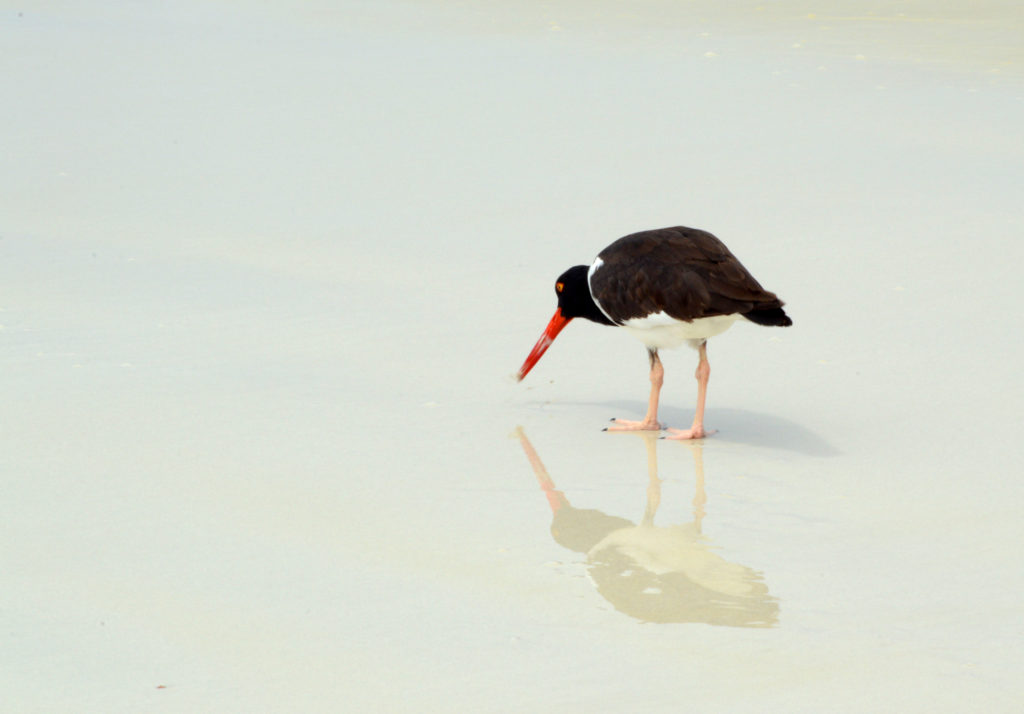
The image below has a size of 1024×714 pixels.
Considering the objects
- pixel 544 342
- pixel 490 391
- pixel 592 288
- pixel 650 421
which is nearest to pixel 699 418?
pixel 650 421

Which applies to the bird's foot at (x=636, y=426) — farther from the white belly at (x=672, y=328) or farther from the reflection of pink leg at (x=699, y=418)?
the white belly at (x=672, y=328)

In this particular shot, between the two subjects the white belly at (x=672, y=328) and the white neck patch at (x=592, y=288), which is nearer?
the white belly at (x=672, y=328)

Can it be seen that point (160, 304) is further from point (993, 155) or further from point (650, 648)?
point (993, 155)

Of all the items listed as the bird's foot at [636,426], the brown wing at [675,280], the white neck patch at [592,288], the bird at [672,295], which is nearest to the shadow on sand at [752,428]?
the bird at [672,295]

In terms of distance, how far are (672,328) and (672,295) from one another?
0.70ft

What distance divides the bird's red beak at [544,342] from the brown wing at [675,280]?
325 millimetres

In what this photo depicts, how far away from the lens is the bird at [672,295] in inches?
278

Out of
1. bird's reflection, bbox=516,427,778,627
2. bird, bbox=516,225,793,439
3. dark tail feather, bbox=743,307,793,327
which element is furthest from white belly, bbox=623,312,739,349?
bird's reflection, bbox=516,427,778,627

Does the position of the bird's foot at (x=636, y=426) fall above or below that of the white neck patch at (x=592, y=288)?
below

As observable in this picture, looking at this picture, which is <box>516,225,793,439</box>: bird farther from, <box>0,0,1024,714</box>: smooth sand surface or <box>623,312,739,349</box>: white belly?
<box>0,0,1024,714</box>: smooth sand surface

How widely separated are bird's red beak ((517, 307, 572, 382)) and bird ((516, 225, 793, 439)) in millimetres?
162

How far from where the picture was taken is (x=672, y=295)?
7.18 metres

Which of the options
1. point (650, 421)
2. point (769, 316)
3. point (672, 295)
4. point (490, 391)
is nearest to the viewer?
point (769, 316)

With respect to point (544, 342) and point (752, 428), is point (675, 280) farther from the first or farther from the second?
point (544, 342)
